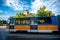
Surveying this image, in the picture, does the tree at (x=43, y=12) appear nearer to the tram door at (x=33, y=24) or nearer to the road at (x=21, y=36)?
the tram door at (x=33, y=24)

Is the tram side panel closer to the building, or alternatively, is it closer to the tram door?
the tram door

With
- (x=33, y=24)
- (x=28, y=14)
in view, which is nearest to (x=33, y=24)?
(x=33, y=24)

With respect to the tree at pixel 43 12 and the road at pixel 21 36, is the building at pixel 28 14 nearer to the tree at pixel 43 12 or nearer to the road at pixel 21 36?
the tree at pixel 43 12

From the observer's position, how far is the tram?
221 cm

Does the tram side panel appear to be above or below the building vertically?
below

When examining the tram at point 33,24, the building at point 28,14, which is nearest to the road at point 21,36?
the tram at point 33,24

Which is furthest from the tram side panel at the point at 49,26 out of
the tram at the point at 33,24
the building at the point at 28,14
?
the building at the point at 28,14

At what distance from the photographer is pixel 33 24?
2.24 m

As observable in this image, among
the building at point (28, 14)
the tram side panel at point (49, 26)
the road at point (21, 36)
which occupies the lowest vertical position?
the road at point (21, 36)

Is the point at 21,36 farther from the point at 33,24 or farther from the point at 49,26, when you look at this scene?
the point at 49,26

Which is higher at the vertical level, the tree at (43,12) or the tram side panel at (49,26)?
the tree at (43,12)

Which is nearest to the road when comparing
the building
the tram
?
the tram

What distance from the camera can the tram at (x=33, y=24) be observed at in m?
2.21

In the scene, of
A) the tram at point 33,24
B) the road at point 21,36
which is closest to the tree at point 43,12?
the tram at point 33,24
